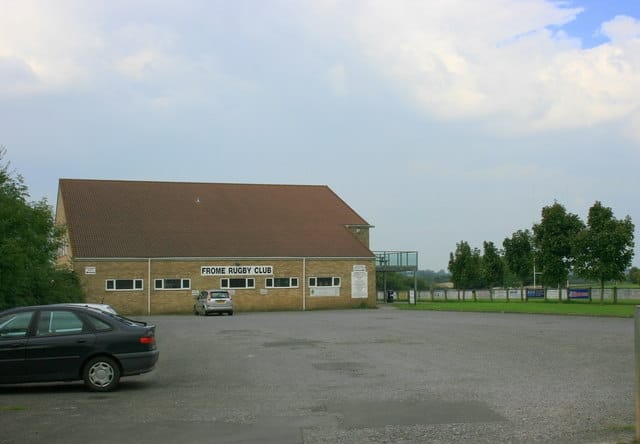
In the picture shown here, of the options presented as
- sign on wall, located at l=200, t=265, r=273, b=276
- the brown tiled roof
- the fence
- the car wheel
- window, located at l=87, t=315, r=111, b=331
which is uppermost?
the brown tiled roof

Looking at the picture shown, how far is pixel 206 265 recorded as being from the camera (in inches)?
1934

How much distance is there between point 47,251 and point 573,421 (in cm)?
2178

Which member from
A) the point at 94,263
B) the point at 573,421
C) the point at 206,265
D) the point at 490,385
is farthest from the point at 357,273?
the point at 573,421

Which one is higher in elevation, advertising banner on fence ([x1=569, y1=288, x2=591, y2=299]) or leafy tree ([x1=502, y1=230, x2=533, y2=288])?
leafy tree ([x1=502, y1=230, x2=533, y2=288])

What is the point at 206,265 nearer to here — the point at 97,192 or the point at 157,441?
the point at 97,192

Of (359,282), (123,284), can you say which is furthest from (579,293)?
(123,284)

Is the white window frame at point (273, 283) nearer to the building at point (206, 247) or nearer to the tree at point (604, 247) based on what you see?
the building at point (206, 247)

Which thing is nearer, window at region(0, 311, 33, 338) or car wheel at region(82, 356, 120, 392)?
window at region(0, 311, 33, 338)

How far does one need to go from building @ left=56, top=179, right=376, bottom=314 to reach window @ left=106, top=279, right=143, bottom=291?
65 mm

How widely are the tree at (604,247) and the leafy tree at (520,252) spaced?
546 inches

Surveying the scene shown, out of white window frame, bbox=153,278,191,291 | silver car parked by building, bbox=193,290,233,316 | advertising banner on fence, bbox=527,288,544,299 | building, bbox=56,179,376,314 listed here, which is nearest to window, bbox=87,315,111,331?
silver car parked by building, bbox=193,290,233,316

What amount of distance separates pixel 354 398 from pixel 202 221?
43.1 meters

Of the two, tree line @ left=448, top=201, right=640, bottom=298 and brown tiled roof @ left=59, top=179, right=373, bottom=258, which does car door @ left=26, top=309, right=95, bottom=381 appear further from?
tree line @ left=448, top=201, right=640, bottom=298

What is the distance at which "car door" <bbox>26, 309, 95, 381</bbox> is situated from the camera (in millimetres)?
11953
